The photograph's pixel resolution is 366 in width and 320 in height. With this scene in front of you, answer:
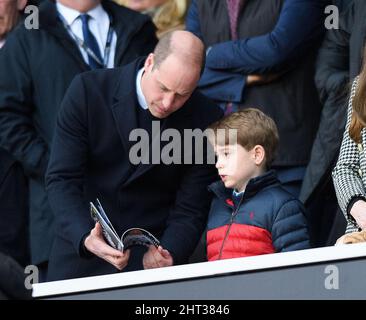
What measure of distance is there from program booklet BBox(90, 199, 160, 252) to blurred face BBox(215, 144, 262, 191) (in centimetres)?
43

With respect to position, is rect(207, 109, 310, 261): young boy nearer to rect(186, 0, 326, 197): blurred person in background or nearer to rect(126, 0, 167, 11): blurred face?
rect(186, 0, 326, 197): blurred person in background

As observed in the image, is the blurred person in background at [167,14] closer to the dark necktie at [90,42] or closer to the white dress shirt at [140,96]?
the dark necktie at [90,42]

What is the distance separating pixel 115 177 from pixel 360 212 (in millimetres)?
1173

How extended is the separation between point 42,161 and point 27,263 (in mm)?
590

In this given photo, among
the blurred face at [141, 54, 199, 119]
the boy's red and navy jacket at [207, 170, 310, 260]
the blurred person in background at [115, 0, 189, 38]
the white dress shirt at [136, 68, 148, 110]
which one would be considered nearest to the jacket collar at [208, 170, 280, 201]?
Answer: the boy's red and navy jacket at [207, 170, 310, 260]

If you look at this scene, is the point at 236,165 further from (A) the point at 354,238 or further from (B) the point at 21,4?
(B) the point at 21,4

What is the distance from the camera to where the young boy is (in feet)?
21.0

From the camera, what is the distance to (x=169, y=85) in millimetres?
6559

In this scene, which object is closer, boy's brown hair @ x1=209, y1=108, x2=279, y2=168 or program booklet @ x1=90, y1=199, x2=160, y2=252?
program booklet @ x1=90, y1=199, x2=160, y2=252

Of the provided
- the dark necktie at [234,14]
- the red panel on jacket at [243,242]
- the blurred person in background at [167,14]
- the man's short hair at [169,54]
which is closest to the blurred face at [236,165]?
the red panel on jacket at [243,242]

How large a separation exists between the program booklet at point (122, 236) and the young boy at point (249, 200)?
335 mm

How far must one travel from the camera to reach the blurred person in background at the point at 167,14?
827 centimetres
